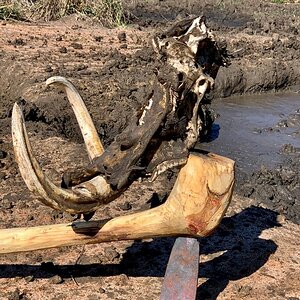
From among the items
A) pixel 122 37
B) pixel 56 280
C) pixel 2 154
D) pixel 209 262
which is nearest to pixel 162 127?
pixel 56 280

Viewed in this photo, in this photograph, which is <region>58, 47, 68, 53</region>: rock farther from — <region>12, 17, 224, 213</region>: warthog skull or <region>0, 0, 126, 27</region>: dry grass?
<region>12, 17, 224, 213</region>: warthog skull

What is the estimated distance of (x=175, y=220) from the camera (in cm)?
318

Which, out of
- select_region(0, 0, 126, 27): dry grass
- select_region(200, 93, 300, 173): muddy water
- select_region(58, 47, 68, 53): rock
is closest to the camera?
select_region(200, 93, 300, 173): muddy water

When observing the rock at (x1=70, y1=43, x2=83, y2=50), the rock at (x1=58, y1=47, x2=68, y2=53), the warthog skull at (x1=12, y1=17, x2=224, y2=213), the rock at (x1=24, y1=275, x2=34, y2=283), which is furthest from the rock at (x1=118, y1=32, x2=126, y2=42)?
the warthog skull at (x1=12, y1=17, x2=224, y2=213)

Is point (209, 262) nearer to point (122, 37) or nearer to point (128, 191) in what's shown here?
point (128, 191)

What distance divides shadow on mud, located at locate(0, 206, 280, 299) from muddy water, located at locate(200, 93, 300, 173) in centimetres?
228

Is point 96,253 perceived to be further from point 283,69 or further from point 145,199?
point 283,69

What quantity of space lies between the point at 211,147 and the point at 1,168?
286 cm

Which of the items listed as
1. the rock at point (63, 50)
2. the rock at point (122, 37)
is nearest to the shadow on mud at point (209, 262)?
the rock at point (63, 50)

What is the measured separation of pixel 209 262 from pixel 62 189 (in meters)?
1.52

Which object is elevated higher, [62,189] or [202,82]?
[202,82]

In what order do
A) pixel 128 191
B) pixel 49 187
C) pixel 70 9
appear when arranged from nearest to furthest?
pixel 49 187, pixel 128 191, pixel 70 9

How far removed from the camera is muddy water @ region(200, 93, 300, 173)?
724 cm

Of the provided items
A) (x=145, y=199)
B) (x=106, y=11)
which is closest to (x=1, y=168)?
(x=145, y=199)
